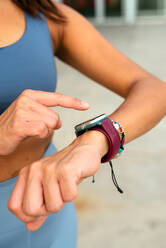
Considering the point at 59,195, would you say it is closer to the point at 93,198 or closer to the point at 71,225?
the point at 71,225

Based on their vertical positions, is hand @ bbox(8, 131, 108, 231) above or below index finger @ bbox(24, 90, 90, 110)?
below

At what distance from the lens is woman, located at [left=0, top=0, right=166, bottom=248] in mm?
583

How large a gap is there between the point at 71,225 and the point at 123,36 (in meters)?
7.49

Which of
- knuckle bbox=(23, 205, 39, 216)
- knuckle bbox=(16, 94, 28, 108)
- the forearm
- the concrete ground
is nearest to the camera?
knuckle bbox=(23, 205, 39, 216)

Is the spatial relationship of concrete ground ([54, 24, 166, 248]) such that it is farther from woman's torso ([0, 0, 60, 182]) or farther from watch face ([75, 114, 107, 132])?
watch face ([75, 114, 107, 132])

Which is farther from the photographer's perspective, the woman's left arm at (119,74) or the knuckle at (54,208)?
the woman's left arm at (119,74)

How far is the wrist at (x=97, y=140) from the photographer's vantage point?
697 mm

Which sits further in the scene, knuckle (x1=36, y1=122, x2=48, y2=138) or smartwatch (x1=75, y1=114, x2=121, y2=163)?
smartwatch (x1=75, y1=114, x2=121, y2=163)

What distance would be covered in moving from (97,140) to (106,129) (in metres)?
0.04

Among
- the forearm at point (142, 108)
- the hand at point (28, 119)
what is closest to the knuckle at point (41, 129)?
the hand at point (28, 119)

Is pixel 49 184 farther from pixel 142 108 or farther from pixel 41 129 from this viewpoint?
pixel 142 108

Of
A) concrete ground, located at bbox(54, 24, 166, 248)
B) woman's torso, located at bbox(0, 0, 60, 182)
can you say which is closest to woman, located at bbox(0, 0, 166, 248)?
woman's torso, located at bbox(0, 0, 60, 182)

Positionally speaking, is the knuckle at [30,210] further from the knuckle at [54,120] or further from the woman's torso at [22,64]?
the woman's torso at [22,64]

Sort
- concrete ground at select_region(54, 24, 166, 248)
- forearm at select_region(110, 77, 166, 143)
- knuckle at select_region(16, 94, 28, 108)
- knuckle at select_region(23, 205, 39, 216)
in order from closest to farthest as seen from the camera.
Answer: knuckle at select_region(23, 205, 39, 216) → knuckle at select_region(16, 94, 28, 108) → forearm at select_region(110, 77, 166, 143) → concrete ground at select_region(54, 24, 166, 248)
